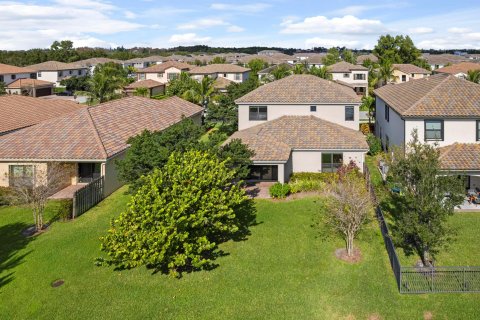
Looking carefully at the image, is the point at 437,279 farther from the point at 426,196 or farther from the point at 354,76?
the point at 354,76

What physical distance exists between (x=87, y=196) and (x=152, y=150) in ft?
20.6

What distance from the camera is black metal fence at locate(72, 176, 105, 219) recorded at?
2685cm

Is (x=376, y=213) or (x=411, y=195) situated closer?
(x=411, y=195)

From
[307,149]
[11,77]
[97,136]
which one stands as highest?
[11,77]

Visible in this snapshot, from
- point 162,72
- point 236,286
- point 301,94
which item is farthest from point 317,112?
point 162,72

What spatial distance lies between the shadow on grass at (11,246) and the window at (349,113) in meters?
28.3

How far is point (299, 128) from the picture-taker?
119 ft

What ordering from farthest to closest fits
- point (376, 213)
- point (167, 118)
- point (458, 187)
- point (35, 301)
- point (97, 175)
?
point (167, 118), point (97, 175), point (376, 213), point (458, 187), point (35, 301)

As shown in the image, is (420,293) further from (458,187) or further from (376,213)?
(376,213)

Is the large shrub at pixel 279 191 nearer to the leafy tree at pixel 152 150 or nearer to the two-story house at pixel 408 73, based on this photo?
the leafy tree at pixel 152 150

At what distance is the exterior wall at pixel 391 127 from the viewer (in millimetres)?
32597

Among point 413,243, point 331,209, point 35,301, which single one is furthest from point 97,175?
point 413,243

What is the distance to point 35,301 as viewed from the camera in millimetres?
17438

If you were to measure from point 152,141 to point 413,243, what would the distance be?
1635 cm
